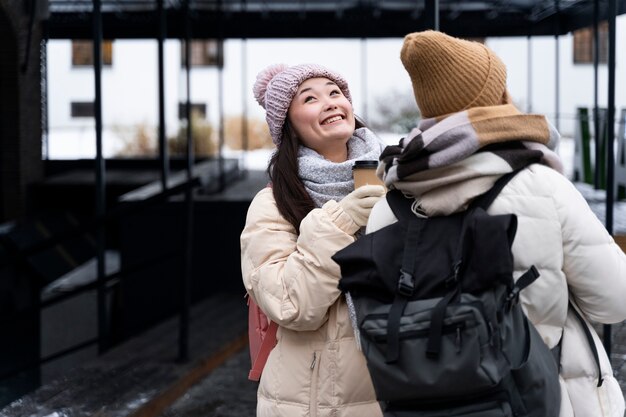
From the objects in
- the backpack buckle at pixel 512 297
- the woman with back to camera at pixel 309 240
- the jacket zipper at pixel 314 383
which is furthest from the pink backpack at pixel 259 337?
the backpack buckle at pixel 512 297

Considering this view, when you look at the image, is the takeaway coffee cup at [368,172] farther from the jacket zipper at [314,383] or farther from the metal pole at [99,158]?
the metal pole at [99,158]

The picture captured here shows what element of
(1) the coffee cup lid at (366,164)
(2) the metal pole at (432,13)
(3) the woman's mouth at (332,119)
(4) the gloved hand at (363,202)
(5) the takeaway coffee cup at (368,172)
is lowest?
(4) the gloved hand at (363,202)

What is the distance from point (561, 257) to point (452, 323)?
0.30 meters

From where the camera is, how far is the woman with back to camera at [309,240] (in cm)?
247

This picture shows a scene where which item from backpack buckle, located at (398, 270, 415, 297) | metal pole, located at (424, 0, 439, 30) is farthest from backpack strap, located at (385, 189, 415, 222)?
metal pole, located at (424, 0, 439, 30)

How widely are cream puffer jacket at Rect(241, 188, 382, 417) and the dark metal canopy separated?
7.72 m

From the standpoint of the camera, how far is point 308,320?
2.47 metres

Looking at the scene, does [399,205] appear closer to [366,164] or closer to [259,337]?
[366,164]

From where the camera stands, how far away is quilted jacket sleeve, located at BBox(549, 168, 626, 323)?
211 centimetres

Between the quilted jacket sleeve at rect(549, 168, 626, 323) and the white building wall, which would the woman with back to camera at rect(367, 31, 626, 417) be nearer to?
the quilted jacket sleeve at rect(549, 168, 626, 323)

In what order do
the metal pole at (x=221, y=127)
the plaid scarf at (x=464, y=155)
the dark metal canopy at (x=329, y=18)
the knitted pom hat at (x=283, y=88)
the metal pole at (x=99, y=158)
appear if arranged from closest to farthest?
the plaid scarf at (x=464, y=155) < the knitted pom hat at (x=283, y=88) < the metal pole at (x=99, y=158) < the dark metal canopy at (x=329, y=18) < the metal pole at (x=221, y=127)

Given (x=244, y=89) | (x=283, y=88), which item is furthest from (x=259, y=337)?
(x=244, y=89)

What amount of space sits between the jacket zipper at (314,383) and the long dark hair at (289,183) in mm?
341

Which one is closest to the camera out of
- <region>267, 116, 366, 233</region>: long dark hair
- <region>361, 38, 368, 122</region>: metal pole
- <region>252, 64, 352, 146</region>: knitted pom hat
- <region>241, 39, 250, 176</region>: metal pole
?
<region>267, 116, 366, 233</region>: long dark hair
